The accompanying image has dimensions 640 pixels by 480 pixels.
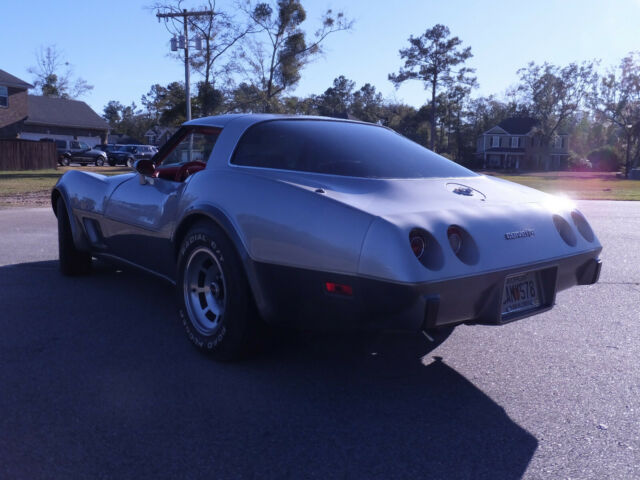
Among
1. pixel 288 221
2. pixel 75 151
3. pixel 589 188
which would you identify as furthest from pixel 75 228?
pixel 75 151

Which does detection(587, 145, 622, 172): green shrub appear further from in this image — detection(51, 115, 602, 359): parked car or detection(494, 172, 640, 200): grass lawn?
detection(51, 115, 602, 359): parked car

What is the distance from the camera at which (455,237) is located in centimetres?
295

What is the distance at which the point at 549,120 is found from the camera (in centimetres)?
7400

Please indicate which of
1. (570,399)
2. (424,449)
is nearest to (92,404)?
(424,449)

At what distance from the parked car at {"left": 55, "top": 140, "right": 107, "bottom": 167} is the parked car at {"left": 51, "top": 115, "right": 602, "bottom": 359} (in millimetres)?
37189

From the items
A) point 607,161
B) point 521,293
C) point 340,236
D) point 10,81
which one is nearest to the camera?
point 340,236

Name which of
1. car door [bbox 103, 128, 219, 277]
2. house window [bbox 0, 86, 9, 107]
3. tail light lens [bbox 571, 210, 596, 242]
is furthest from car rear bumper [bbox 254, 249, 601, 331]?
house window [bbox 0, 86, 9, 107]

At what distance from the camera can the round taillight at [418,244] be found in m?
2.79

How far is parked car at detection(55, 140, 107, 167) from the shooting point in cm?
3838

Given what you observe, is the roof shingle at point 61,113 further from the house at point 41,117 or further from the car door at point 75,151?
the car door at point 75,151

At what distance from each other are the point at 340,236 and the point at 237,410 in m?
0.96

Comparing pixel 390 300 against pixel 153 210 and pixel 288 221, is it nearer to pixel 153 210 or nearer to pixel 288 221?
pixel 288 221

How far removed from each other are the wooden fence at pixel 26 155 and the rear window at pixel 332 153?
93.6 ft

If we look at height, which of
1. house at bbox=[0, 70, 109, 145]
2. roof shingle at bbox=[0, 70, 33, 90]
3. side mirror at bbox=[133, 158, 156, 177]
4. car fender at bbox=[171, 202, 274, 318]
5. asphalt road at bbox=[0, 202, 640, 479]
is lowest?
asphalt road at bbox=[0, 202, 640, 479]
